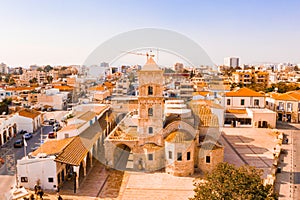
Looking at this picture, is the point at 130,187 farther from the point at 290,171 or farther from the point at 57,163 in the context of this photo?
the point at 290,171

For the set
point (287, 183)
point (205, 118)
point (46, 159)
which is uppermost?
point (205, 118)

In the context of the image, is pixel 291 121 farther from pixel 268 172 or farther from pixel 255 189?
pixel 255 189

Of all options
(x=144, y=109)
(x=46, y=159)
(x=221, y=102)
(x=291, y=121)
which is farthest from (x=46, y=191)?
(x=291, y=121)

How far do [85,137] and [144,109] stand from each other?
6025 millimetres

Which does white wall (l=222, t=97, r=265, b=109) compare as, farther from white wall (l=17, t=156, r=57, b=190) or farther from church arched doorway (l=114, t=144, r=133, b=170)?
white wall (l=17, t=156, r=57, b=190)

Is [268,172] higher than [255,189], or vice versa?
[255,189]

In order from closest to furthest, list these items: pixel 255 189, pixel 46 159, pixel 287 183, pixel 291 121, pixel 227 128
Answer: pixel 255 189 < pixel 46 159 < pixel 287 183 < pixel 227 128 < pixel 291 121

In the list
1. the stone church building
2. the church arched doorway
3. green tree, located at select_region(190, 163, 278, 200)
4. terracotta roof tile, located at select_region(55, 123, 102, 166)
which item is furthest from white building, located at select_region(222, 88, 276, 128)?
green tree, located at select_region(190, 163, 278, 200)

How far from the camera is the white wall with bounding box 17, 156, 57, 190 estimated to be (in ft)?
53.5

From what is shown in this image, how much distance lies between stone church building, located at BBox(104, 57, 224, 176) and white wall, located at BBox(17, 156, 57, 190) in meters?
4.41

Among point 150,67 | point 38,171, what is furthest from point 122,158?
point 150,67

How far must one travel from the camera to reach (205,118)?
74.7ft

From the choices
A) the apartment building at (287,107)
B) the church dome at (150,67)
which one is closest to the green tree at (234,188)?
the church dome at (150,67)

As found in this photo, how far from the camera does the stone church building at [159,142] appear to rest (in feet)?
59.7
